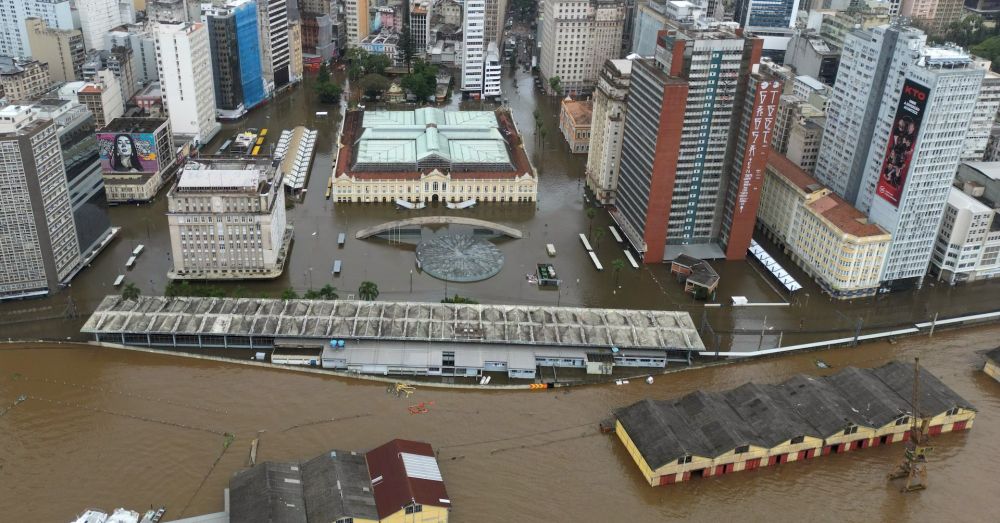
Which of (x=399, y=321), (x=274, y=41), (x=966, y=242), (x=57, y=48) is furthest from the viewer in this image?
(x=274, y=41)

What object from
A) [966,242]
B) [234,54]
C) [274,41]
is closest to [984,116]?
[966,242]

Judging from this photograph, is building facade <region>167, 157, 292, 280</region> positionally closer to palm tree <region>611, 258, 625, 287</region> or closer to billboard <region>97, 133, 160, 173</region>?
billboard <region>97, 133, 160, 173</region>

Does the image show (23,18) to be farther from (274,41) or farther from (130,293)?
(130,293)

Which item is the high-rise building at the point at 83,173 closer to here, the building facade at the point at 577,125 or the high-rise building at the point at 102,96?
the high-rise building at the point at 102,96

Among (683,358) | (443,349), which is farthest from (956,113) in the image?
(443,349)

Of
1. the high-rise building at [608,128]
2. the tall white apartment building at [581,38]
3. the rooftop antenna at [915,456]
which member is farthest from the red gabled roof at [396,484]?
the tall white apartment building at [581,38]

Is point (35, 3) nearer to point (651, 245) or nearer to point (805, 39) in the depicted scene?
point (651, 245)

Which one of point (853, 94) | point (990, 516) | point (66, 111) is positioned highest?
point (853, 94)
